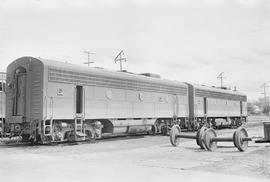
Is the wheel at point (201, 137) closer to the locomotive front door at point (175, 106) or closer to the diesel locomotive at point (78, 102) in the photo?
the diesel locomotive at point (78, 102)

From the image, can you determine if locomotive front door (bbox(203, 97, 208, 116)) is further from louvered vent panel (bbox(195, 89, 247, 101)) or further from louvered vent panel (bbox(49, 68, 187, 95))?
louvered vent panel (bbox(49, 68, 187, 95))

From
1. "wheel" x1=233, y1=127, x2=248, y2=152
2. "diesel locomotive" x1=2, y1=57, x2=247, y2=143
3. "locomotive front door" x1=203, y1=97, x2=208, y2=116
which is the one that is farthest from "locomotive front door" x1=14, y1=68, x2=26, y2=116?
"locomotive front door" x1=203, y1=97, x2=208, y2=116

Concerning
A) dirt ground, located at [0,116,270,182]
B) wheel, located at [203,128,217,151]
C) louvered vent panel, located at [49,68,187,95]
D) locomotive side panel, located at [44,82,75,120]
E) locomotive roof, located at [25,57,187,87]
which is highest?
locomotive roof, located at [25,57,187,87]

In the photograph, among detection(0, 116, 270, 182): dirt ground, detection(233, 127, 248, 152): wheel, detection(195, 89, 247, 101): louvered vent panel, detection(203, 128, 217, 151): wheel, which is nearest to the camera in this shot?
detection(0, 116, 270, 182): dirt ground

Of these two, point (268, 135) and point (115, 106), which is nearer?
point (268, 135)

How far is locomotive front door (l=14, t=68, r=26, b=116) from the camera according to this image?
58.5 feet

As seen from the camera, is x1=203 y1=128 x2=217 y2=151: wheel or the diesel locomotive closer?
x1=203 y1=128 x2=217 y2=151: wheel

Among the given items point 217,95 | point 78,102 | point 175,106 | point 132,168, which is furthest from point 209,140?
point 217,95

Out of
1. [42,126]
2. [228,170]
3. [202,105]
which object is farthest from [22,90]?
[202,105]

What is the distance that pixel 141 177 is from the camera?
841 cm

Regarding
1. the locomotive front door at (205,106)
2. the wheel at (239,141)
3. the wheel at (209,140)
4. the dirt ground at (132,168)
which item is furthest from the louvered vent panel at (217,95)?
the dirt ground at (132,168)

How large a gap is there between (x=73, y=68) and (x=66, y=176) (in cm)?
1064

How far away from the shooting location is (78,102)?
18891mm

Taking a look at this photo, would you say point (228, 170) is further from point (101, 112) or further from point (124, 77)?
point (124, 77)
